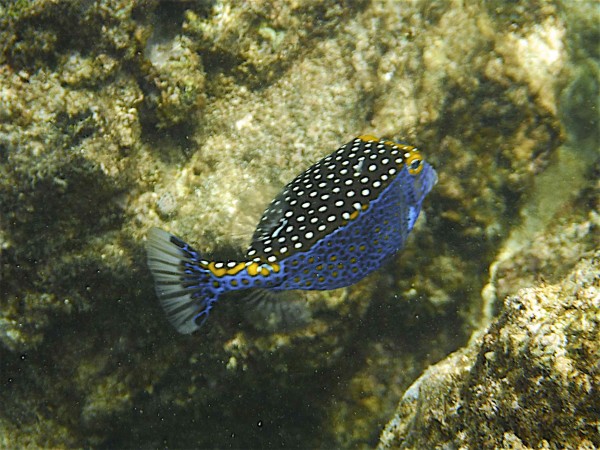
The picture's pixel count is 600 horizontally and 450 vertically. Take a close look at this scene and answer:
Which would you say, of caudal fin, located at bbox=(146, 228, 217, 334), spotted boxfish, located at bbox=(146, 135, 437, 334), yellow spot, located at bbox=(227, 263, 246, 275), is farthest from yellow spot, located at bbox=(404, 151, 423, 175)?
caudal fin, located at bbox=(146, 228, 217, 334)

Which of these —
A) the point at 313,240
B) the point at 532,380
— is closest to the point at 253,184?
the point at 313,240

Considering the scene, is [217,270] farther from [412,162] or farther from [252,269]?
[412,162]

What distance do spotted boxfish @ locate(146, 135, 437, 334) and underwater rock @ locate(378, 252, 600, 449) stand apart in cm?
101

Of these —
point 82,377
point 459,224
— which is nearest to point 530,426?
point 459,224

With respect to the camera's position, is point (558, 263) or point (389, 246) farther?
point (558, 263)

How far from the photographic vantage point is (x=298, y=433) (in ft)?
14.6

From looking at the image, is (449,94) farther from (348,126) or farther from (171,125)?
(171,125)

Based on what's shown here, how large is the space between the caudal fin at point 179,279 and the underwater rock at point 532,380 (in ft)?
5.42

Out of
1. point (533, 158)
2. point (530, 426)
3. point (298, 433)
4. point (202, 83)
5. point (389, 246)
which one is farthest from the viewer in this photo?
point (298, 433)

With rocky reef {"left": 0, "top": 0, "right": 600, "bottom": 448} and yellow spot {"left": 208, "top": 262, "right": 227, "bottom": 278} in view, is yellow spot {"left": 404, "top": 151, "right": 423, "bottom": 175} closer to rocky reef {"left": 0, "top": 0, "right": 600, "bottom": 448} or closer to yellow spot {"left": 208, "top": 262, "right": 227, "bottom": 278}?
rocky reef {"left": 0, "top": 0, "right": 600, "bottom": 448}

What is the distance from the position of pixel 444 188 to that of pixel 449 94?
2.74 ft

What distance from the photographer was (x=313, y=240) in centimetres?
305

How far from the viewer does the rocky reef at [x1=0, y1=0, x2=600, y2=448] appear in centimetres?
342

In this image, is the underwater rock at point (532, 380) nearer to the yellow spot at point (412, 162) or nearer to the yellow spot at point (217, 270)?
the yellow spot at point (412, 162)
